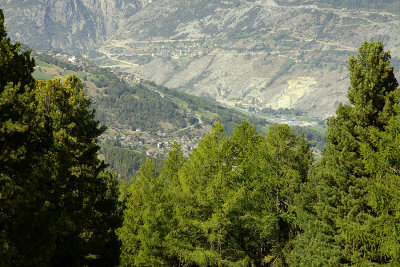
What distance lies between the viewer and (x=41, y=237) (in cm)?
1143

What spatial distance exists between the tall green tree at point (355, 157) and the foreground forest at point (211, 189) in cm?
7

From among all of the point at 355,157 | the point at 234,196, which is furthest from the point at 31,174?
the point at 355,157

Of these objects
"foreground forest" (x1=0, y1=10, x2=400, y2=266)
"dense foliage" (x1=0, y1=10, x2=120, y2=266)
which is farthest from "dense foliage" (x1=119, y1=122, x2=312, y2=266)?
"dense foliage" (x1=0, y1=10, x2=120, y2=266)

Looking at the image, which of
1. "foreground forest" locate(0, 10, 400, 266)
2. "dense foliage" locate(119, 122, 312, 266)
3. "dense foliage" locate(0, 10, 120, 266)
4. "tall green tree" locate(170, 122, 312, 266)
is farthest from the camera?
Answer: "dense foliage" locate(119, 122, 312, 266)

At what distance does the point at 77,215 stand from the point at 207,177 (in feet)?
30.3

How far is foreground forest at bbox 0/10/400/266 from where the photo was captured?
37.6 ft

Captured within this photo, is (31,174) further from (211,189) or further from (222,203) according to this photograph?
(222,203)

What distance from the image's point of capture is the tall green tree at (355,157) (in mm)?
17500

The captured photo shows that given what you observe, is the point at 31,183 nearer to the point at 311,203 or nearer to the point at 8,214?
the point at 8,214

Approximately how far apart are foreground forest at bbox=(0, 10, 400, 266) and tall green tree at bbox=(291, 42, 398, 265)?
74 mm

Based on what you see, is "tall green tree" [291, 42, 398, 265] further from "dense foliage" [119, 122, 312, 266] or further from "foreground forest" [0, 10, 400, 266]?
"dense foliage" [119, 122, 312, 266]

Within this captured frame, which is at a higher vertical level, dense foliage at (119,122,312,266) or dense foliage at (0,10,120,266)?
dense foliage at (0,10,120,266)

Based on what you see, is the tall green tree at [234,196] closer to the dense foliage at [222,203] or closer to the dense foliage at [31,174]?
the dense foliage at [222,203]

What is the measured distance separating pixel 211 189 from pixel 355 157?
9.42 m
